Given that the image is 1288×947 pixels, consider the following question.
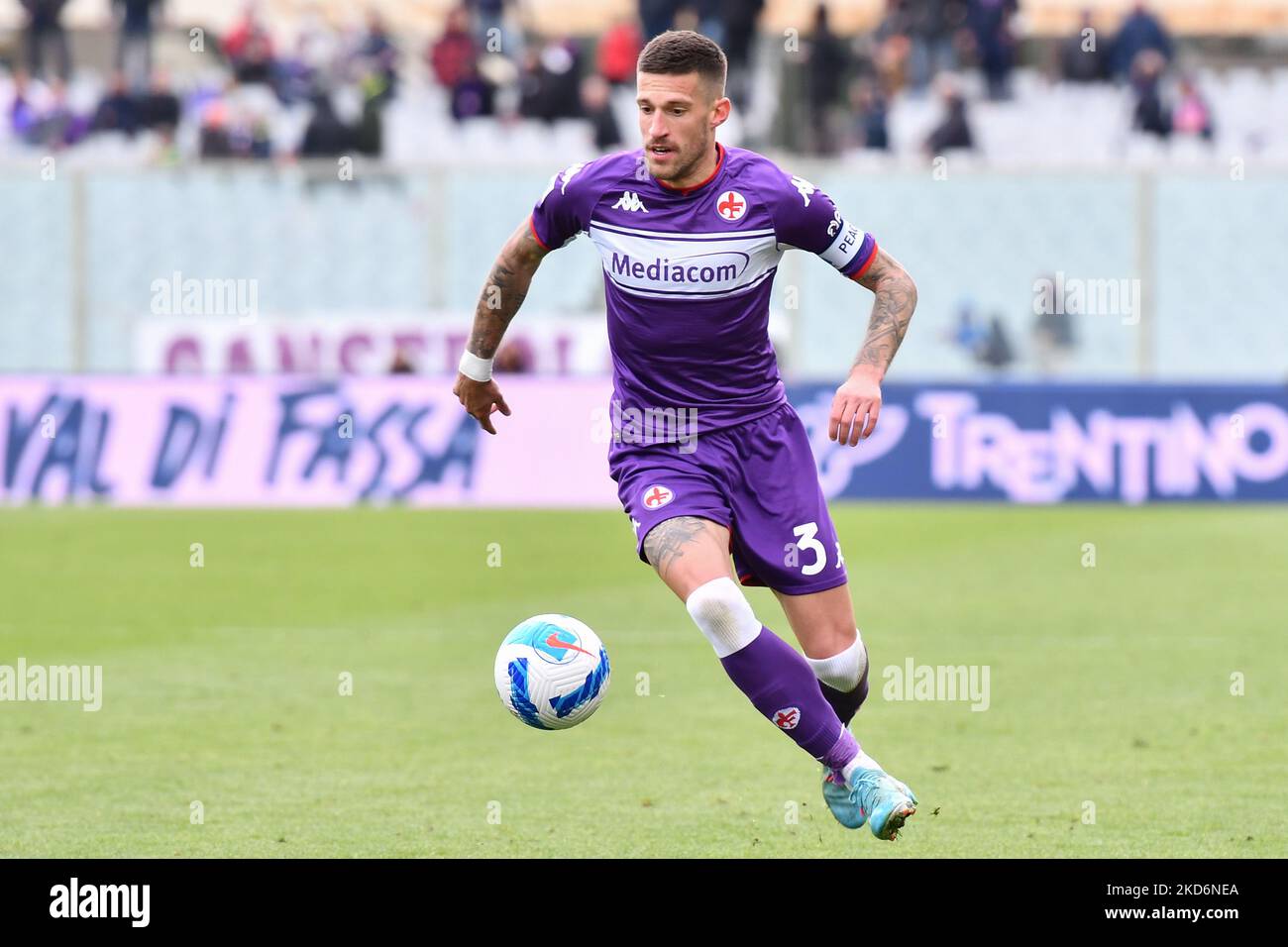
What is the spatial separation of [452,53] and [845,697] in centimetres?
2093

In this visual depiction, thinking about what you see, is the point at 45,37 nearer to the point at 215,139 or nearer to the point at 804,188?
the point at 215,139

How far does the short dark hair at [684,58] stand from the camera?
264 inches

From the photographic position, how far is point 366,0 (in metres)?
32.3

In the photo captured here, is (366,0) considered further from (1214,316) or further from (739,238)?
(739,238)

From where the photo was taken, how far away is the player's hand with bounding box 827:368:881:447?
256 inches

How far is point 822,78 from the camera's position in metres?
26.0

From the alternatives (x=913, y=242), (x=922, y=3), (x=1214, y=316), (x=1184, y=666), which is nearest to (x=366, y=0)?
(x=922, y=3)

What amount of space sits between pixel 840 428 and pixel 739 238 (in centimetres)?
78

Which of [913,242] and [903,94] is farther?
[903,94]

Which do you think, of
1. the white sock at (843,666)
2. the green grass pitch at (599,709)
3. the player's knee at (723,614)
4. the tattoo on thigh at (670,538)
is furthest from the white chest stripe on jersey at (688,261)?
the green grass pitch at (599,709)

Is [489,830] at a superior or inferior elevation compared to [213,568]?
superior
